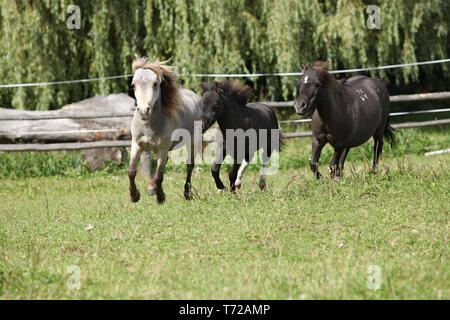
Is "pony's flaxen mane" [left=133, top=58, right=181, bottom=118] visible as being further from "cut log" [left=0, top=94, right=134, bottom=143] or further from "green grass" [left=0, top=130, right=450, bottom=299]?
"cut log" [left=0, top=94, right=134, bottom=143]

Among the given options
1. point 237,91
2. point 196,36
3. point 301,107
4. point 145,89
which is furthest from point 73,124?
point 301,107

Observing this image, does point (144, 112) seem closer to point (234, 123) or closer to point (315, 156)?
point (234, 123)

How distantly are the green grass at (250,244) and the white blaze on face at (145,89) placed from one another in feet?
4.10

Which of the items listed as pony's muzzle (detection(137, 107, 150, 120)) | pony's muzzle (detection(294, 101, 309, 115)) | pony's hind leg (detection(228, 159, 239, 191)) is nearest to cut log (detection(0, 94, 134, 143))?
pony's hind leg (detection(228, 159, 239, 191))

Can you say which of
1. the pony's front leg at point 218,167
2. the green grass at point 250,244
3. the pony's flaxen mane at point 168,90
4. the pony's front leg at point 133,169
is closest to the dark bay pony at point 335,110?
the green grass at point 250,244

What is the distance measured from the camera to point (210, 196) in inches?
314

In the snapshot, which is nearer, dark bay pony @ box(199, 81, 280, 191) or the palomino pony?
the palomino pony

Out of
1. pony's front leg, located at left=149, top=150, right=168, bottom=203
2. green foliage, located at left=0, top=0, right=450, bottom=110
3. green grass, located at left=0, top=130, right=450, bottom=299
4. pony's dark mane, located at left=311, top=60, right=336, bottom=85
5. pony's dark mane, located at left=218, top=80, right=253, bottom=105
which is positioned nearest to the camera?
green grass, located at left=0, top=130, right=450, bottom=299

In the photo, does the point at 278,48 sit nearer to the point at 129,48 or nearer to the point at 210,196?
the point at 129,48

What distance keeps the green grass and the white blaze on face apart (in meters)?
1.25

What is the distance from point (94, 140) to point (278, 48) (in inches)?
185

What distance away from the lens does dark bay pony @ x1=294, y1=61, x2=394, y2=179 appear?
8.44 metres

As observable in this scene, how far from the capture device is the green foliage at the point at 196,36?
14.5m

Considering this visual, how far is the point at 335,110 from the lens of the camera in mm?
8734
